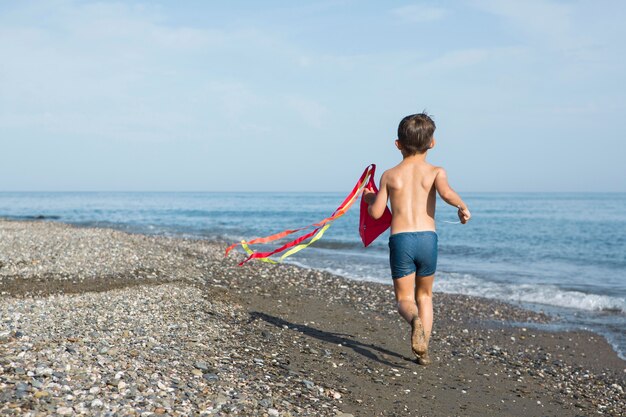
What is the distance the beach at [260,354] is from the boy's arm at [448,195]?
1.70 meters

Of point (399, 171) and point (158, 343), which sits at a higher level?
point (399, 171)

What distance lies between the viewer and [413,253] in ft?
18.6

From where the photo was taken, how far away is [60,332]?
5.57 m

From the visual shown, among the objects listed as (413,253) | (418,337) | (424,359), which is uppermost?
(413,253)

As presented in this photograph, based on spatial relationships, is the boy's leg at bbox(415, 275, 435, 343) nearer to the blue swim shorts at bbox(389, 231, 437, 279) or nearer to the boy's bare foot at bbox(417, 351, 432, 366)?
the blue swim shorts at bbox(389, 231, 437, 279)

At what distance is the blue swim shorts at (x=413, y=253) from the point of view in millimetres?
5637

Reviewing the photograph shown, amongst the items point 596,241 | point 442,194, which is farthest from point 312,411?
point 596,241

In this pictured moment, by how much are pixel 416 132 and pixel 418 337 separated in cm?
200

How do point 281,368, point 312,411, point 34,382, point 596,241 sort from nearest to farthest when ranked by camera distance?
point 34,382, point 312,411, point 281,368, point 596,241

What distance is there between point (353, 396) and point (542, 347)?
14.5 feet

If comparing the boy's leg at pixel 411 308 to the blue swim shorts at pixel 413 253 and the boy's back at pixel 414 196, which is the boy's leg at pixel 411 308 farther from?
the boy's back at pixel 414 196

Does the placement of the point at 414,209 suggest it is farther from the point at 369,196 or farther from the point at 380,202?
the point at 369,196

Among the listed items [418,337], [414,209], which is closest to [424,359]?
[418,337]

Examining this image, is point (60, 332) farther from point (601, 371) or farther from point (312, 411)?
point (601, 371)
